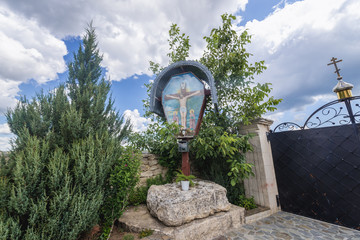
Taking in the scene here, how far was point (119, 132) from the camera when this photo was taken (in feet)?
17.8

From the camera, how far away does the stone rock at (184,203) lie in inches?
110

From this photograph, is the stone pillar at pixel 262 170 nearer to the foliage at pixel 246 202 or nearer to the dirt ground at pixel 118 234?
the foliage at pixel 246 202

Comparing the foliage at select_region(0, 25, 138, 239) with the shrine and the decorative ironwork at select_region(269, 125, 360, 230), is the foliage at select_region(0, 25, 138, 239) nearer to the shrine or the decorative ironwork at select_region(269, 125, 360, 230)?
the shrine

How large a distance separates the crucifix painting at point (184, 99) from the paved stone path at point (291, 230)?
2505 millimetres

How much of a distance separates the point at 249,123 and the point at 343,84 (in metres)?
2.10

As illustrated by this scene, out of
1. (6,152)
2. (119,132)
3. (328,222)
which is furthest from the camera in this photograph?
(119,132)

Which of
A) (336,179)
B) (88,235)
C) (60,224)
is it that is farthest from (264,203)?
(60,224)

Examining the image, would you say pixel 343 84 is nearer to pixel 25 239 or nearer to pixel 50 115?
pixel 25 239

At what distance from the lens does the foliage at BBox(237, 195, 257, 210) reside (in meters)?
4.18

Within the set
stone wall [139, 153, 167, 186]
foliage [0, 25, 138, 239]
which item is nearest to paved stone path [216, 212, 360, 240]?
stone wall [139, 153, 167, 186]

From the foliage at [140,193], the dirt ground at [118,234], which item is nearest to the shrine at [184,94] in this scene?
the foliage at [140,193]

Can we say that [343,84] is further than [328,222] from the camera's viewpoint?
No

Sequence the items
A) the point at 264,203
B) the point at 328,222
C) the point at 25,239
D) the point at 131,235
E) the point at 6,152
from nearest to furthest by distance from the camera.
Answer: the point at 25,239, the point at 131,235, the point at 6,152, the point at 328,222, the point at 264,203

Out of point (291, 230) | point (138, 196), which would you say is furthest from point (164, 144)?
point (291, 230)
